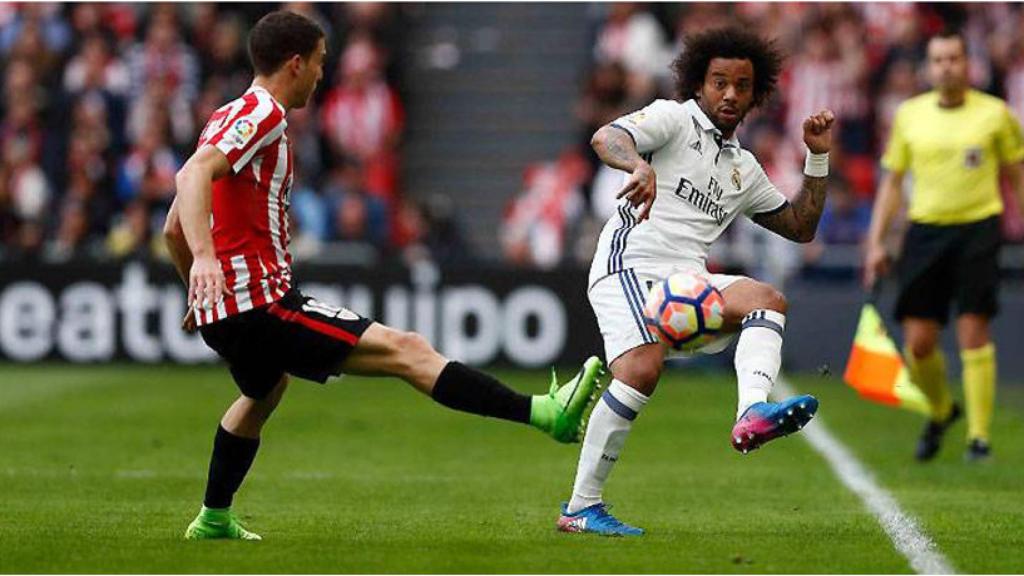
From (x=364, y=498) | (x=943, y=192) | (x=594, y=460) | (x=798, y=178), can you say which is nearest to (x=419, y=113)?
(x=798, y=178)

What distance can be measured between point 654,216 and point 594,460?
1.03 meters

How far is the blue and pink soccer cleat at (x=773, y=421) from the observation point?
740 centimetres

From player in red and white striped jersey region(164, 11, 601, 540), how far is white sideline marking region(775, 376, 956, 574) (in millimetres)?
1379

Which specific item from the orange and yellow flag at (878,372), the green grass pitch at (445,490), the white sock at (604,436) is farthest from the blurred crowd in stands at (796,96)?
the white sock at (604,436)

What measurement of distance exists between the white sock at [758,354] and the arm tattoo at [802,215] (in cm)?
78

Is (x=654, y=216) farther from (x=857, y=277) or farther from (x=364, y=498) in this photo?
(x=857, y=277)

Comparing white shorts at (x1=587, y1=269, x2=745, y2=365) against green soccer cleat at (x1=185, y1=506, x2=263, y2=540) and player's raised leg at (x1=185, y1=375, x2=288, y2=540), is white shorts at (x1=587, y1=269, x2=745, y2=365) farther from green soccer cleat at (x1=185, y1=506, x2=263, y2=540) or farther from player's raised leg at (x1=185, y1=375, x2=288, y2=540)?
green soccer cleat at (x1=185, y1=506, x2=263, y2=540)

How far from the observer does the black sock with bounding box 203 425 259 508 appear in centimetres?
806

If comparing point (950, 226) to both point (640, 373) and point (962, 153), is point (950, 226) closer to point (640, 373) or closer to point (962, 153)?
point (962, 153)

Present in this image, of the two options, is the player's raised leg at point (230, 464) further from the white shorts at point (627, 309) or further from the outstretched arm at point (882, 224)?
the outstretched arm at point (882, 224)

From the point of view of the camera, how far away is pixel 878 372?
40.0 ft

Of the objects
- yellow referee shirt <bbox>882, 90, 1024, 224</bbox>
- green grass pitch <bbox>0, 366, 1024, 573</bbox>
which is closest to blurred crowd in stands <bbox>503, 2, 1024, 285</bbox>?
green grass pitch <bbox>0, 366, 1024, 573</bbox>

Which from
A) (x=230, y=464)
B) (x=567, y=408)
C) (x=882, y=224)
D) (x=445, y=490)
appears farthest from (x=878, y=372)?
(x=230, y=464)

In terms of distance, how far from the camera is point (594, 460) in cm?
816
